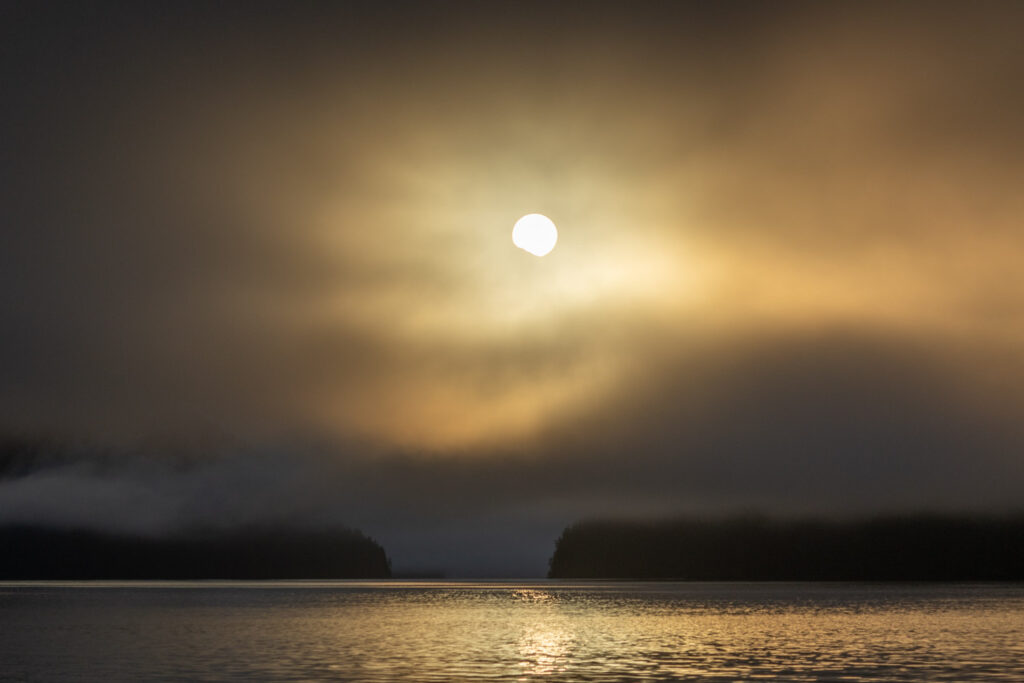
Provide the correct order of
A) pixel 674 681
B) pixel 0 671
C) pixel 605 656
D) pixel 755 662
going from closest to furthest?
pixel 674 681, pixel 0 671, pixel 755 662, pixel 605 656

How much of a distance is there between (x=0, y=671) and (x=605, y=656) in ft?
143

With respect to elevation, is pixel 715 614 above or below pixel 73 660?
above

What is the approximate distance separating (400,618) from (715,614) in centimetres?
4986

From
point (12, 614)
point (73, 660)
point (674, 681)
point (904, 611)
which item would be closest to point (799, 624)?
point (904, 611)

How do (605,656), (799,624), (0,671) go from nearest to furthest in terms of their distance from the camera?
1. (0,671)
2. (605,656)
3. (799,624)

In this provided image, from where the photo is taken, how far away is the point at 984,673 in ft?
221

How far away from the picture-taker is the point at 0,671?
71062 millimetres

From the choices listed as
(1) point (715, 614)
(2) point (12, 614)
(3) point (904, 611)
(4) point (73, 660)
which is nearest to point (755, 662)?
(4) point (73, 660)

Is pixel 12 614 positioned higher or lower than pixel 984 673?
higher

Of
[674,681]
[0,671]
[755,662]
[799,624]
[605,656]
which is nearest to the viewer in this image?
[674,681]

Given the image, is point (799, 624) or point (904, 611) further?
point (904, 611)

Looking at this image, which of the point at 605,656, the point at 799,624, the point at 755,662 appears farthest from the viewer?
the point at 799,624

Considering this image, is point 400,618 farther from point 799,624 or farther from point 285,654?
point 285,654

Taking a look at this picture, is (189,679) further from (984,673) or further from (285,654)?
(984,673)
